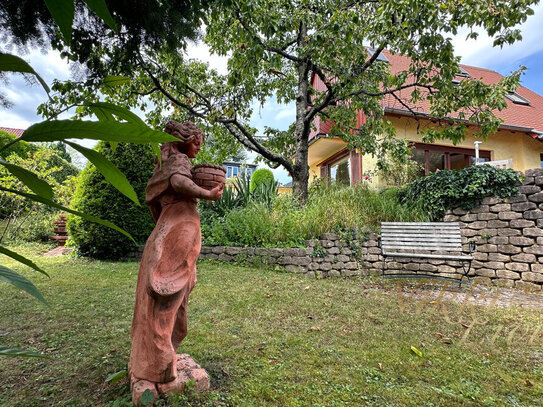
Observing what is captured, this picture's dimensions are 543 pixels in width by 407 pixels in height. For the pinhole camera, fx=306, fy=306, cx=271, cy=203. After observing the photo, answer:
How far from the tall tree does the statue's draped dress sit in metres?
1.80

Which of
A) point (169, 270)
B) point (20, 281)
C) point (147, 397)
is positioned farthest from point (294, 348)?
point (20, 281)

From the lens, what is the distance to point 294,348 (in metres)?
2.87

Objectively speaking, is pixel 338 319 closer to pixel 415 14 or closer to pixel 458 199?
pixel 458 199

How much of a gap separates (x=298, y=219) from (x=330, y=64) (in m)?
3.87

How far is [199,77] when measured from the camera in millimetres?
8859

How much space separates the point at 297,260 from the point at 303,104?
15.7 ft

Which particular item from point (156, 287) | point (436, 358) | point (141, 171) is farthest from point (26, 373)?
point (141, 171)

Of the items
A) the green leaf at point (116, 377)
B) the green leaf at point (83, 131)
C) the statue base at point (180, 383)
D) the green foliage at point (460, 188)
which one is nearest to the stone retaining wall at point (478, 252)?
the green foliage at point (460, 188)

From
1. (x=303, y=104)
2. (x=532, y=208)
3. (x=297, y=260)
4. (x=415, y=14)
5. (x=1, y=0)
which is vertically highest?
(x=415, y=14)

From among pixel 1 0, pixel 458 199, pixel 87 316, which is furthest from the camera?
pixel 458 199

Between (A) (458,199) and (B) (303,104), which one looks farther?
(B) (303,104)

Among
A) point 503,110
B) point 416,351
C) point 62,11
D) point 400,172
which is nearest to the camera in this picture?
point 62,11

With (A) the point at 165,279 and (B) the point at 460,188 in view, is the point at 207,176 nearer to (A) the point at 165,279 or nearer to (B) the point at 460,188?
(A) the point at 165,279

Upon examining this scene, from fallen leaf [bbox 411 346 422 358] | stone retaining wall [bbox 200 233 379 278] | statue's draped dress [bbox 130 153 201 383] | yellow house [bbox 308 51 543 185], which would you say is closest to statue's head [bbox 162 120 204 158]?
statue's draped dress [bbox 130 153 201 383]
